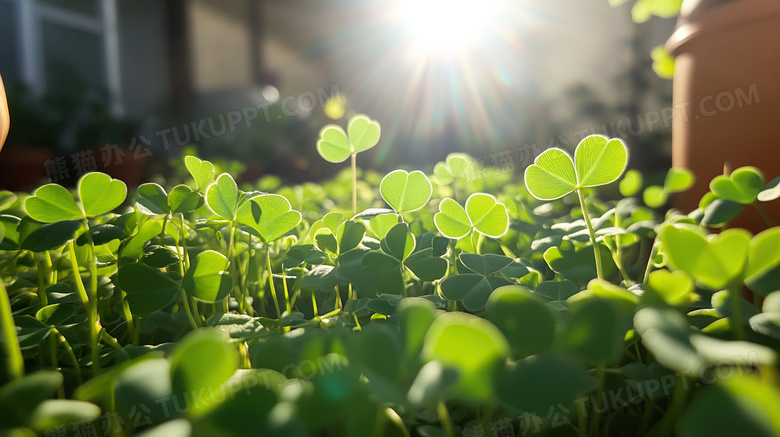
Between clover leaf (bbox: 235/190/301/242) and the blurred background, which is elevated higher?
the blurred background

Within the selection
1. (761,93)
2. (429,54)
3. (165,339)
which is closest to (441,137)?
(429,54)

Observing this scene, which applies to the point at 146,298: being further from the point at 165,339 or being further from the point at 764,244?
the point at 764,244

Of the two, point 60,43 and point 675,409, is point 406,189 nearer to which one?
point 675,409

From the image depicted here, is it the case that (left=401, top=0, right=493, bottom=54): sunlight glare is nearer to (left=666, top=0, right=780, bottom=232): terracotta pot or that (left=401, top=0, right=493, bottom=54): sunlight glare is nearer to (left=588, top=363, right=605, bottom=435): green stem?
(left=666, top=0, right=780, bottom=232): terracotta pot

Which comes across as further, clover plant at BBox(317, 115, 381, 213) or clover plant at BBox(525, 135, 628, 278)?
clover plant at BBox(317, 115, 381, 213)

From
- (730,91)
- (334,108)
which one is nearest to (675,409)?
(730,91)

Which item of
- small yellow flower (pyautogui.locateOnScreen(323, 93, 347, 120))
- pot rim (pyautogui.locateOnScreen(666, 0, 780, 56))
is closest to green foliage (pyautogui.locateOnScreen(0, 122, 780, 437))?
pot rim (pyautogui.locateOnScreen(666, 0, 780, 56))
